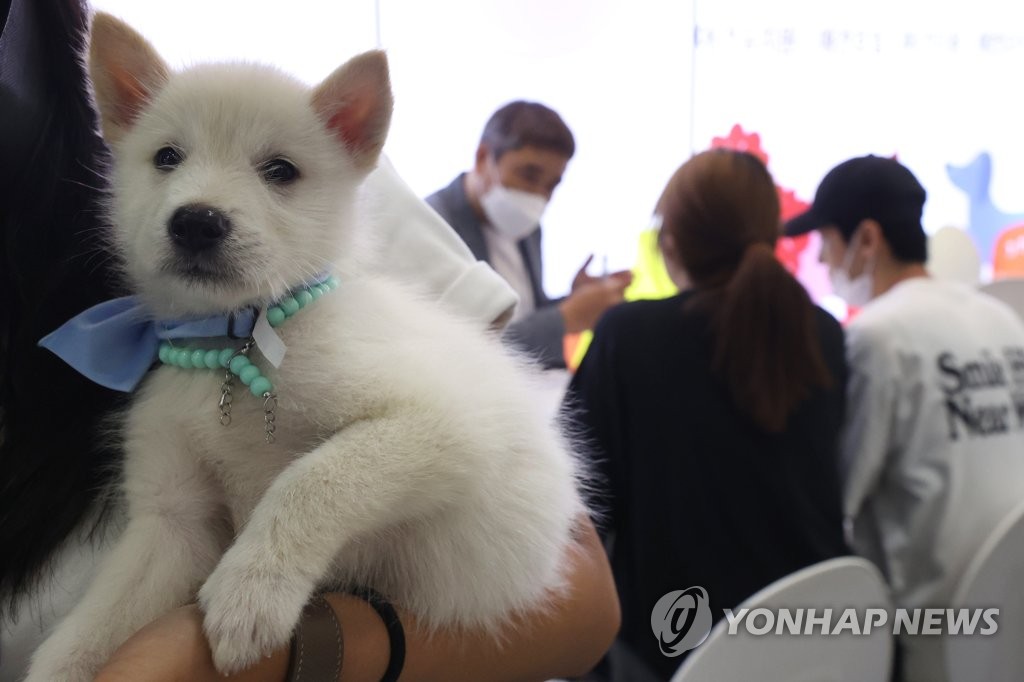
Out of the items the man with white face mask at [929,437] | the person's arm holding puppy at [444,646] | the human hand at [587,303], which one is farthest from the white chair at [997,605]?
the human hand at [587,303]

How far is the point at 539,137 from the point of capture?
1.96 meters

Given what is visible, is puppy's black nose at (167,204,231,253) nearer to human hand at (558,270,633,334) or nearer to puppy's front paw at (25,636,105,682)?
puppy's front paw at (25,636,105,682)

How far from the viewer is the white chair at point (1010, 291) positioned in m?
2.69

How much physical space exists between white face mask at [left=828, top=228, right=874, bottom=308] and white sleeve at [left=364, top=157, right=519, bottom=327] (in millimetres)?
1350

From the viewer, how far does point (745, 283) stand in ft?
5.16

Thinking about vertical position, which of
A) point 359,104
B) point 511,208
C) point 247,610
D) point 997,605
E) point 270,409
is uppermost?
point 359,104

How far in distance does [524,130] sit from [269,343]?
57.9 inches

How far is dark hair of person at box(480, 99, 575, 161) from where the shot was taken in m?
1.95

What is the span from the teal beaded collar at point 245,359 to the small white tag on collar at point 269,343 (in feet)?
0.04

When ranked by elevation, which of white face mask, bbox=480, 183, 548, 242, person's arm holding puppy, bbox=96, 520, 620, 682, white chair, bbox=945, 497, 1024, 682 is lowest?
white chair, bbox=945, 497, 1024, 682

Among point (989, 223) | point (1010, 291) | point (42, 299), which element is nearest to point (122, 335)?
point (42, 299)

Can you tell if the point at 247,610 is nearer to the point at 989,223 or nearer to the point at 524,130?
the point at 524,130

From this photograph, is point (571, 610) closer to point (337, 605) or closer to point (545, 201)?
point (337, 605)

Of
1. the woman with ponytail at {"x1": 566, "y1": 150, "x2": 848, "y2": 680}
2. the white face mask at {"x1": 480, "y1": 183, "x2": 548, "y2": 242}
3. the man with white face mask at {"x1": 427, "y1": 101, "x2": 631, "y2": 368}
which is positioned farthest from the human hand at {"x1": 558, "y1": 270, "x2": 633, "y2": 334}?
the woman with ponytail at {"x1": 566, "y1": 150, "x2": 848, "y2": 680}
